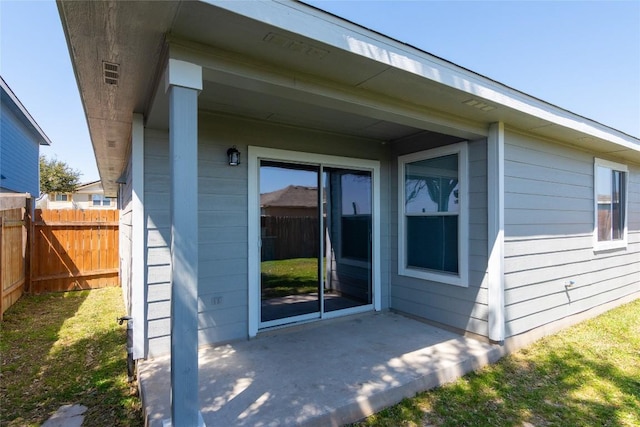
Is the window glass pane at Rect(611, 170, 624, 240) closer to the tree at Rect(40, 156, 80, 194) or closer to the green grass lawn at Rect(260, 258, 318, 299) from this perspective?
the green grass lawn at Rect(260, 258, 318, 299)

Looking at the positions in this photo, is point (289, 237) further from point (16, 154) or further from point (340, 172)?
point (16, 154)

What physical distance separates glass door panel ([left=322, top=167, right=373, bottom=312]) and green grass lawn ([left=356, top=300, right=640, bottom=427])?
5.86 feet

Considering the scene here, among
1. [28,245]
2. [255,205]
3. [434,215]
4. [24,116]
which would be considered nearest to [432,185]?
[434,215]

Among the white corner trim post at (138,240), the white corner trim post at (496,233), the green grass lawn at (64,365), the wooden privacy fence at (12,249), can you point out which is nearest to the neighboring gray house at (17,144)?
the wooden privacy fence at (12,249)

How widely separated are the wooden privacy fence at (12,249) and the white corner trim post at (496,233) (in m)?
6.42

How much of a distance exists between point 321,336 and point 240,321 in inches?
36.0

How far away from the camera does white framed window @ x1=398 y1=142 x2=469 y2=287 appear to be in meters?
3.86

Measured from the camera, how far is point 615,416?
2492mm

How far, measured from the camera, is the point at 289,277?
399cm

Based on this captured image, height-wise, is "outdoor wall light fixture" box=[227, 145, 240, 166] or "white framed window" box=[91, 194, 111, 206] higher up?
"white framed window" box=[91, 194, 111, 206]

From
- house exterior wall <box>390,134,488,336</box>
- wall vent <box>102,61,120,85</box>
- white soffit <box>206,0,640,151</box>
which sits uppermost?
white soffit <box>206,0,640,151</box>

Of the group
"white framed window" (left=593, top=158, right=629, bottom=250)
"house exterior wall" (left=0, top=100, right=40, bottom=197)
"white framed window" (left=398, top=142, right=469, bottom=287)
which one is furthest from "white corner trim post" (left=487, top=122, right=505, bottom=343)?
"house exterior wall" (left=0, top=100, right=40, bottom=197)

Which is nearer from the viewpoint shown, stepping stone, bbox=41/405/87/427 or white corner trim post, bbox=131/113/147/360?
stepping stone, bbox=41/405/87/427

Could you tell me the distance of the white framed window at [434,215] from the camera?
3.86 meters
